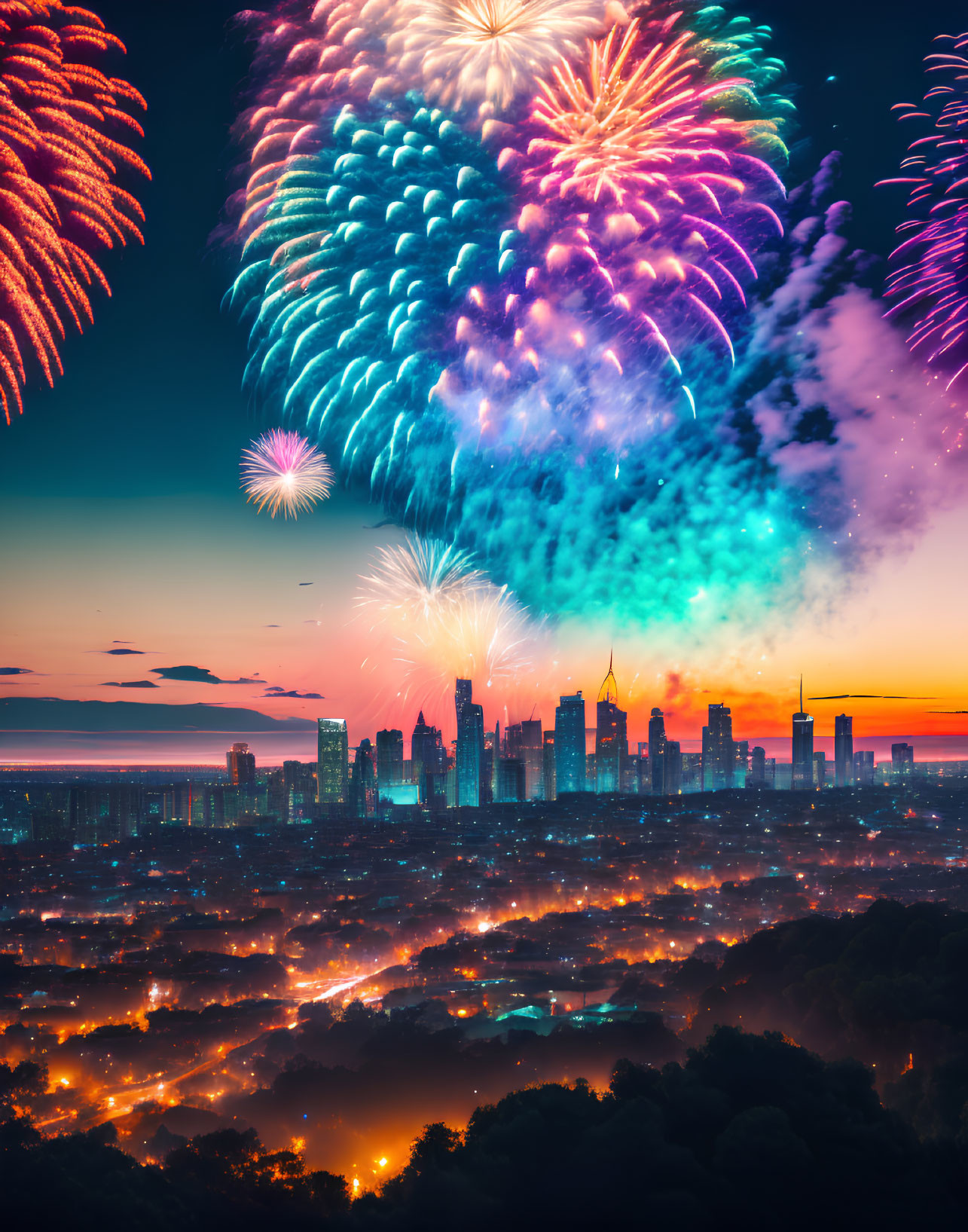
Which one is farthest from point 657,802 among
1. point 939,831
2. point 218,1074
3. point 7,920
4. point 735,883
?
point 218,1074

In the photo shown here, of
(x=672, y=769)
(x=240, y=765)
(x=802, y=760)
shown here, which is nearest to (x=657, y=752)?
(x=672, y=769)

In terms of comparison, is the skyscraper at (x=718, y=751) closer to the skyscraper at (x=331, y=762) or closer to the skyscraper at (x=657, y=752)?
the skyscraper at (x=657, y=752)

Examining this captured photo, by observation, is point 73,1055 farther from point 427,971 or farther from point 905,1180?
point 905,1180

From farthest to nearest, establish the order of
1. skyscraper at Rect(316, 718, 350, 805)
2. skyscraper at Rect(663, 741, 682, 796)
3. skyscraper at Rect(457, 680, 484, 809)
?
skyscraper at Rect(316, 718, 350, 805)
skyscraper at Rect(663, 741, 682, 796)
skyscraper at Rect(457, 680, 484, 809)

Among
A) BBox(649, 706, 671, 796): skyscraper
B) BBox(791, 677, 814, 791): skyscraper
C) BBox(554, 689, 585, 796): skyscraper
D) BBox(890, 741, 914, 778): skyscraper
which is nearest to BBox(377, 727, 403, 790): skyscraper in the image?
BBox(554, 689, 585, 796): skyscraper

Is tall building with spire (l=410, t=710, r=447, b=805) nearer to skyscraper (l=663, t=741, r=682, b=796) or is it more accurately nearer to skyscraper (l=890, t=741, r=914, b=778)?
skyscraper (l=663, t=741, r=682, b=796)

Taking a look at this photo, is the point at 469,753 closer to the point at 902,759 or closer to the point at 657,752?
the point at 657,752
